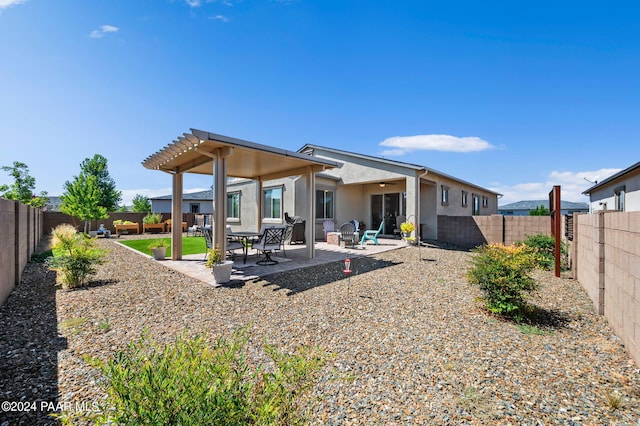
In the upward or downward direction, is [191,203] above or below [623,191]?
above

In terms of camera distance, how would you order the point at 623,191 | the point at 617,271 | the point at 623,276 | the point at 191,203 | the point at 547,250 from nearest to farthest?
the point at 623,276
the point at 617,271
the point at 547,250
the point at 623,191
the point at 191,203

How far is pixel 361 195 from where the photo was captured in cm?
1638

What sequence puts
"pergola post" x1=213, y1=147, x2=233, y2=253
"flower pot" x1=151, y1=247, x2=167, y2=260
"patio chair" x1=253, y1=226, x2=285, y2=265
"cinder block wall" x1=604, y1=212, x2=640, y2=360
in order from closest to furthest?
"cinder block wall" x1=604, y1=212, x2=640, y2=360 → "pergola post" x1=213, y1=147, x2=233, y2=253 → "patio chair" x1=253, y1=226, x2=285, y2=265 → "flower pot" x1=151, y1=247, x2=167, y2=260

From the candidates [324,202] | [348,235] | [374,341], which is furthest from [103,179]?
[374,341]

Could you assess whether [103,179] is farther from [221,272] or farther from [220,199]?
[221,272]

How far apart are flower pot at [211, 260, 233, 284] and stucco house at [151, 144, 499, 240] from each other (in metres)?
6.70

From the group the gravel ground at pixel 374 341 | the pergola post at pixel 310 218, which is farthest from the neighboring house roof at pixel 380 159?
the gravel ground at pixel 374 341

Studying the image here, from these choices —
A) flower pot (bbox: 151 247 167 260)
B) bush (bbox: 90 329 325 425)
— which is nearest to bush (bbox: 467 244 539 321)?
bush (bbox: 90 329 325 425)

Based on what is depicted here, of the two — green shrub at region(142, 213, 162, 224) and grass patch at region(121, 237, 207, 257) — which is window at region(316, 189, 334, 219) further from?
green shrub at region(142, 213, 162, 224)

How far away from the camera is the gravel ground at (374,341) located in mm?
2256

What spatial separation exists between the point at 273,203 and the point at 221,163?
7.54 meters

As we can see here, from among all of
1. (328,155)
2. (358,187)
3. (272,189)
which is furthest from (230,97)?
(358,187)

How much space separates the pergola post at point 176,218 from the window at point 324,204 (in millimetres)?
6638

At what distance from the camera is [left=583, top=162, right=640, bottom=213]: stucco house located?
1062 centimetres
